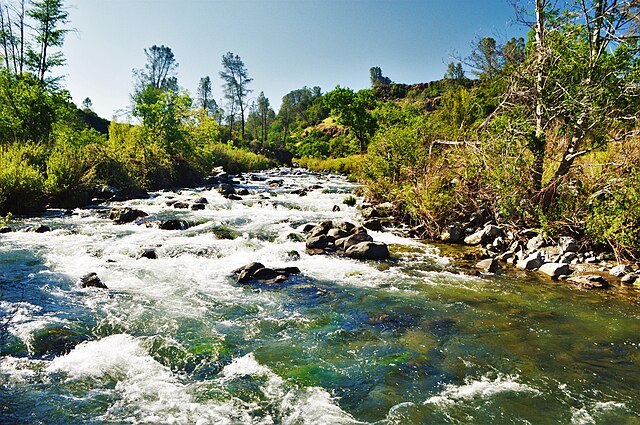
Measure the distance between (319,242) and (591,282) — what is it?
673cm

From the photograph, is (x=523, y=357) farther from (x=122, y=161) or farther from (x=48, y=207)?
(x=122, y=161)

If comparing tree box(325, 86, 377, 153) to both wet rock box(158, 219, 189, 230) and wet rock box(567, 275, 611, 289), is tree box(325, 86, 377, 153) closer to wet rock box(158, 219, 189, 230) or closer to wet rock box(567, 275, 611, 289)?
wet rock box(158, 219, 189, 230)

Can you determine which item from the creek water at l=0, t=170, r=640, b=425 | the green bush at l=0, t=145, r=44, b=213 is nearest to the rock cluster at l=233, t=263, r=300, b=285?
the creek water at l=0, t=170, r=640, b=425

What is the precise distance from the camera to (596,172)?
403 inches

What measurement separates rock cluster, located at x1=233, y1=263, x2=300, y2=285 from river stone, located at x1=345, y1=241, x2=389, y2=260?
2.02m

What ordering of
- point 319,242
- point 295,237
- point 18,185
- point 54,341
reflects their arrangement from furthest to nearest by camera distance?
1. point 18,185
2. point 295,237
3. point 319,242
4. point 54,341

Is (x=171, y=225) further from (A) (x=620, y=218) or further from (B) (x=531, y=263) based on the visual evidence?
(A) (x=620, y=218)

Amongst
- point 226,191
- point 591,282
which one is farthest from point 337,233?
point 226,191

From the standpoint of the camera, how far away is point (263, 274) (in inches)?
346

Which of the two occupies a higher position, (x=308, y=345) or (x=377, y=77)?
(x=377, y=77)

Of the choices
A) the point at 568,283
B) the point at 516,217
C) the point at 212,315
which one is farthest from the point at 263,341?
the point at 516,217

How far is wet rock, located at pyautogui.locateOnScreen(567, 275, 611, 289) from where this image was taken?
25.8 ft

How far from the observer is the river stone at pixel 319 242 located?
1135cm

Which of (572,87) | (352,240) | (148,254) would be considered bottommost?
(148,254)
